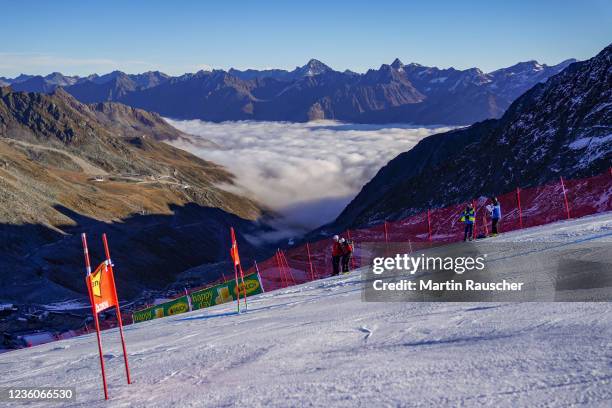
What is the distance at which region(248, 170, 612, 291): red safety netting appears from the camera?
28.1 m

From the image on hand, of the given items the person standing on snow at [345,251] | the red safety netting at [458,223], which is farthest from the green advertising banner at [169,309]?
the person standing on snow at [345,251]

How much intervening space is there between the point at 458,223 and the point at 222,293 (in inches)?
595

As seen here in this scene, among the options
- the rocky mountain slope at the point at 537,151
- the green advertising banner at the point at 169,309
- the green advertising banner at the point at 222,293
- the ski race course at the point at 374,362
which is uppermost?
the rocky mountain slope at the point at 537,151

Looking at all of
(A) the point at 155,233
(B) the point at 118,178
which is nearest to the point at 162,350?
(A) the point at 155,233

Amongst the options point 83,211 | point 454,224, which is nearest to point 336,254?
point 454,224

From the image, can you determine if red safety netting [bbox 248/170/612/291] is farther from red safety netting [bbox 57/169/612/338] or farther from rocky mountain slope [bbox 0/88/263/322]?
rocky mountain slope [bbox 0/88/263/322]

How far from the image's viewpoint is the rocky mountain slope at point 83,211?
6575cm

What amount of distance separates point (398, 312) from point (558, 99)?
2782 inches

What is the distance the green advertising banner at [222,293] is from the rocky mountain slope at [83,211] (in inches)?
1209

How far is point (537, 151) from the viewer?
2704 inches

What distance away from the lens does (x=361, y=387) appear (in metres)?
7.66

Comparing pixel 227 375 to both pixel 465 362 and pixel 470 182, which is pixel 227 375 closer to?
pixel 465 362

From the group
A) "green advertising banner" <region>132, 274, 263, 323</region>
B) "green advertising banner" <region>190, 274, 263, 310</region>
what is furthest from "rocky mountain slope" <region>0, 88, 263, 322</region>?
"green advertising banner" <region>190, 274, 263, 310</region>

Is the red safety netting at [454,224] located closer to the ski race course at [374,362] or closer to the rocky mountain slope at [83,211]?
the ski race course at [374,362]
